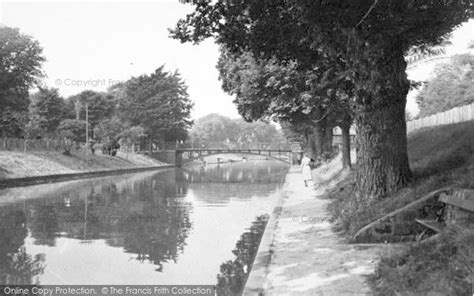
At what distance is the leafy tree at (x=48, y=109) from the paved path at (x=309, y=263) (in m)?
66.6

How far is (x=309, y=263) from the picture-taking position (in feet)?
24.6

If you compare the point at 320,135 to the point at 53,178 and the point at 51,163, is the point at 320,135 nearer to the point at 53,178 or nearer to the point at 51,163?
the point at 53,178

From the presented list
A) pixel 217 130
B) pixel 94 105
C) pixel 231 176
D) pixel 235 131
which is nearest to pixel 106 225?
pixel 231 176

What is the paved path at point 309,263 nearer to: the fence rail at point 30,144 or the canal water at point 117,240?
the canal water at point 117,240

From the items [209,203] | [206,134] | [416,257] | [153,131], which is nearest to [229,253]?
[416,257]

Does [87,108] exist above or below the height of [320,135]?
above

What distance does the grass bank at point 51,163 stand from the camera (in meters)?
35.1

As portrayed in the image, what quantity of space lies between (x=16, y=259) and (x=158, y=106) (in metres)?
70.5

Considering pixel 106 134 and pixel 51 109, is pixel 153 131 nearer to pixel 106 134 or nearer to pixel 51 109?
pixel 106 134

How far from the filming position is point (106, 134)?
7212 centimetres

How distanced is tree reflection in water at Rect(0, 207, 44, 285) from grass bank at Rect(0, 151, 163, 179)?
18.9 meters

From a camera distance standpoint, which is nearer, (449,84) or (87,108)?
(449,84)

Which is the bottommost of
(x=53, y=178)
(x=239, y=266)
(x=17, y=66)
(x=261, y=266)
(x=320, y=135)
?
(x=53, y=178)

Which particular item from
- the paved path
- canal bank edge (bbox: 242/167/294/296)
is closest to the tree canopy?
canal bank edge (bbox: 242/167/294/296)
